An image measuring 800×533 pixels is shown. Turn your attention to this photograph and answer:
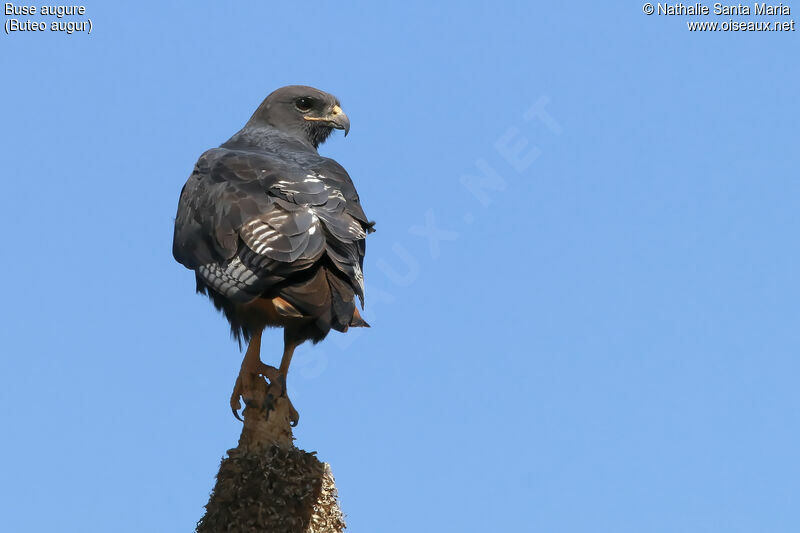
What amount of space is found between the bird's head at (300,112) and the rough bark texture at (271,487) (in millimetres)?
4128

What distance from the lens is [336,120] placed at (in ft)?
43.9

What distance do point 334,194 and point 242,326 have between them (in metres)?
1.56

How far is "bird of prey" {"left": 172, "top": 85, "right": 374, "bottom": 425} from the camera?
32.7 ft

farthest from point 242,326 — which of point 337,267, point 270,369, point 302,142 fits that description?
point 302,142

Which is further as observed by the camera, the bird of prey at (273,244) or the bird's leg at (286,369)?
the bird's leg at (286,369)

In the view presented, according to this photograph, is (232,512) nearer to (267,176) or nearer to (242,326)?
(242,326)

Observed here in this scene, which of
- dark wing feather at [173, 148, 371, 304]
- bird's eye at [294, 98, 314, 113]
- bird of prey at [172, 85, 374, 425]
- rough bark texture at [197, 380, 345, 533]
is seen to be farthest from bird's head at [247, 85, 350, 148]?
rough bark texture at [197, 380, 345, 533]

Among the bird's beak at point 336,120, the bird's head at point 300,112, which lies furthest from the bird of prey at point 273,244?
the bird's beak at point 336,120

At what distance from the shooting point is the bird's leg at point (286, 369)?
34.6 ft

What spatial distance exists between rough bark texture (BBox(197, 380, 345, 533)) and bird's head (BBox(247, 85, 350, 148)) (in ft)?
13.5

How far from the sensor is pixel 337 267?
10.2 m

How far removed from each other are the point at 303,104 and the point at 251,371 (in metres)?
3.96

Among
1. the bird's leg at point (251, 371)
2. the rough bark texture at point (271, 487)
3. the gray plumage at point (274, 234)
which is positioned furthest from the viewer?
the bird's leg at point (251, 371)

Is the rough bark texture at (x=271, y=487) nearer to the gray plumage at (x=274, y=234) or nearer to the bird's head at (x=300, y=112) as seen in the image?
the gray plumage at (x=274, y=234)
